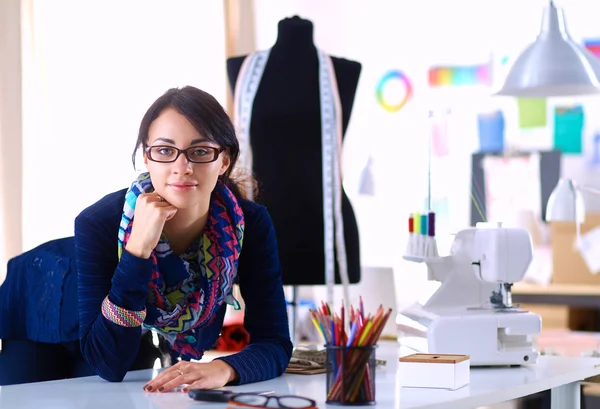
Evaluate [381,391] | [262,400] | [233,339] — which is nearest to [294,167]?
[233,339]

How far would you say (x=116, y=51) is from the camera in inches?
148

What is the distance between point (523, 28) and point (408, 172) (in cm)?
101

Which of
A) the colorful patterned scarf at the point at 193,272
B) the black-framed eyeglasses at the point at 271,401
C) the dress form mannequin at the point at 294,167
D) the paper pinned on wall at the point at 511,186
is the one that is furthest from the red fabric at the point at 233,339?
the paper pinned on wall at the point at 511,186

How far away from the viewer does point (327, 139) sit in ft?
9.61

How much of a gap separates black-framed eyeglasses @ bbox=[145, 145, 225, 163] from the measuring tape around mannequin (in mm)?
1091

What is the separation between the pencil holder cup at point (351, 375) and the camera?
1.48 metres

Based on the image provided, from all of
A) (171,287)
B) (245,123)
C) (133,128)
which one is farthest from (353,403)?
(133,128)

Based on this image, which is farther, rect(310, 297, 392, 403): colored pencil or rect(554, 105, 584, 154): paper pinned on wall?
rect(554, 105, 584, 154): paper pinned on wall

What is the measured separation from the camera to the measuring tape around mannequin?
113 inches

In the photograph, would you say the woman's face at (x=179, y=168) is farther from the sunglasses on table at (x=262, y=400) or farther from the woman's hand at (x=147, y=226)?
the sunglasses on table at (x=262, y=400)

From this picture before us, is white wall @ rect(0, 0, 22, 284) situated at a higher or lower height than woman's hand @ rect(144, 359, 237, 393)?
higher

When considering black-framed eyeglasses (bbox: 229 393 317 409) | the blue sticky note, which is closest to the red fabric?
black-framed eyeglasses (bbox: 229 393 317 409)

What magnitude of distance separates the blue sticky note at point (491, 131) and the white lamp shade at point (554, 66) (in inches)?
87.2

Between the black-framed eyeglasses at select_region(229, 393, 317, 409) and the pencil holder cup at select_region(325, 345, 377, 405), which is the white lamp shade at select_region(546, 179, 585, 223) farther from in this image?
the black-framed eyeglasses at select_region(229, 393, 317, 409)
